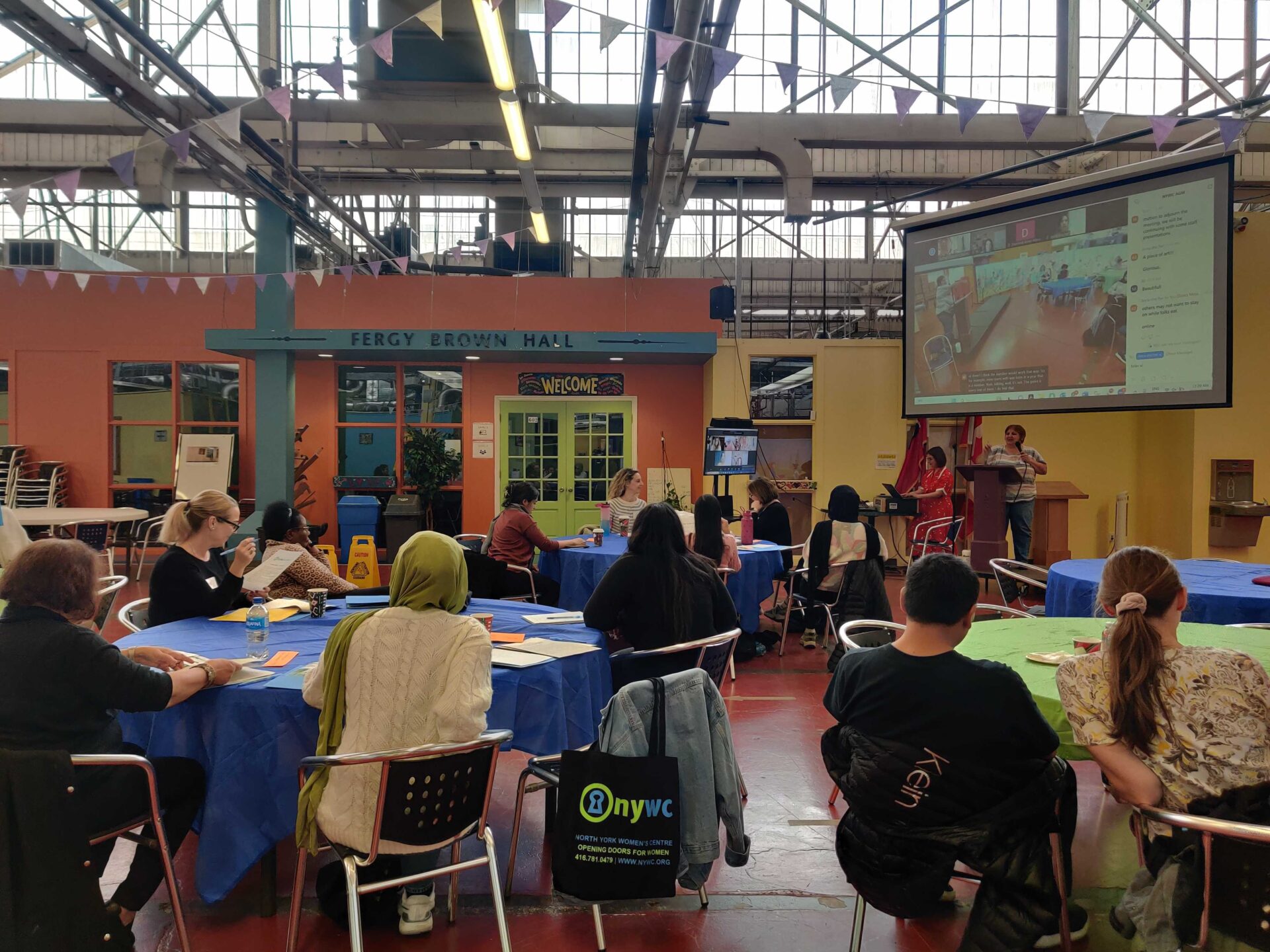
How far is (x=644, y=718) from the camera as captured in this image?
92.1 inches

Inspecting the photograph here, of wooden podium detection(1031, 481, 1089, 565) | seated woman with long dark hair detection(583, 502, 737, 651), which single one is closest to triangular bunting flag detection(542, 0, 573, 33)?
seated woman with long dark hair detection(583, 502, 737, 651)

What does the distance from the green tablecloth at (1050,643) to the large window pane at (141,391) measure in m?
11.9

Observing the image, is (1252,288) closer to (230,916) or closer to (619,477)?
(619,477)

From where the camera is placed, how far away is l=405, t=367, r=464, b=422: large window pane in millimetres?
12055

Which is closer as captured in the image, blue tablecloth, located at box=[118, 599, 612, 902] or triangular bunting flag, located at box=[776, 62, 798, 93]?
blue tablecloth, located at box=[118, 599, 612, 902]

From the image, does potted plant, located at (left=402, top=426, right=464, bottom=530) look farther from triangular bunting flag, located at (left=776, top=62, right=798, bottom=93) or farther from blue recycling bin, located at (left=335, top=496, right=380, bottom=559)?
triangular bunting flag, located at (left=776, top=62, right=798, bottom=93)

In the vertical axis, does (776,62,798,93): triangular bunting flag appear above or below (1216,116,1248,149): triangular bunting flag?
above

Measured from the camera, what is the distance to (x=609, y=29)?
16.3 feet

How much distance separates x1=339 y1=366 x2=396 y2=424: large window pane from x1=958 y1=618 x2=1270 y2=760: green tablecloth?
32.7 feet

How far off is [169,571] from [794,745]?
10.2ft

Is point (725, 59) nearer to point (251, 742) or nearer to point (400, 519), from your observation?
point (251, 742)

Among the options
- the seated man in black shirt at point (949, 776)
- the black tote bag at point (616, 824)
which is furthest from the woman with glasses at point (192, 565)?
the seated man in black shirt at point (949, 776)

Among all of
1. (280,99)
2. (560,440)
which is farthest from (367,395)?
(280,99)

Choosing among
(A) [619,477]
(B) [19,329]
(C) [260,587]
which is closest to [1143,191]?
(A) [619,477]
